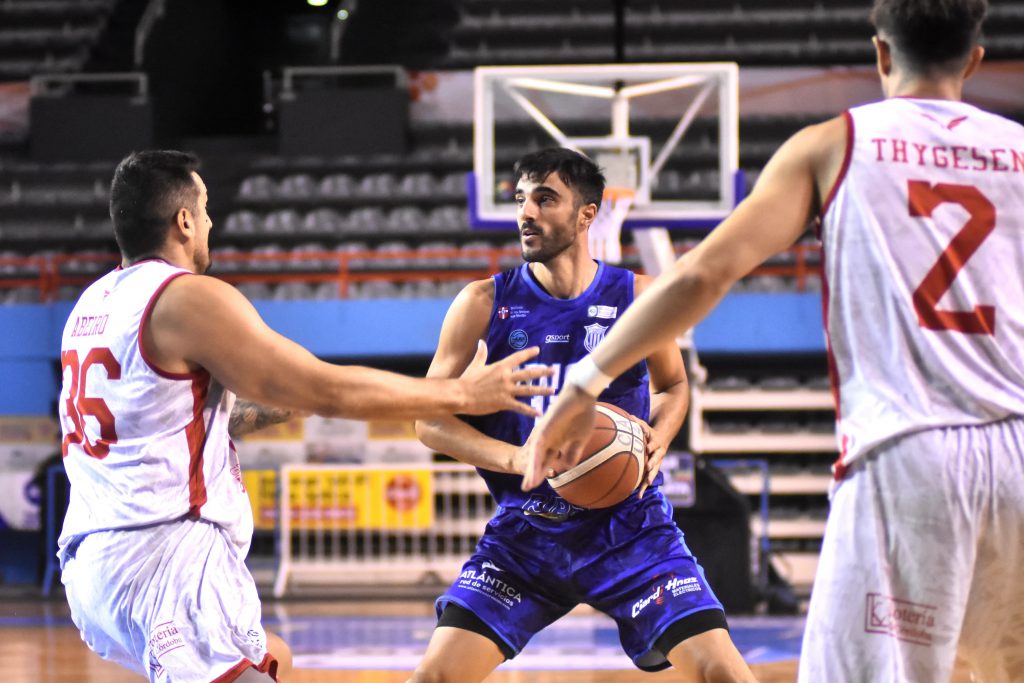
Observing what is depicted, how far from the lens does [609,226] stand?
8.46 meters

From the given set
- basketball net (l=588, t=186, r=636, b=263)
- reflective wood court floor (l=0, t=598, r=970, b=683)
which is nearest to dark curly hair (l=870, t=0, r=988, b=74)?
reflective wood court floor (l=0, t=598, r=970, b=683)

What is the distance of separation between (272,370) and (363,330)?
30.5ft

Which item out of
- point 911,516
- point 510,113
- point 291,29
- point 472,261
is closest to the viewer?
point 911,516

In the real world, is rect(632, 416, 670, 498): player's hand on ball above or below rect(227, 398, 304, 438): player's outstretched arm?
below

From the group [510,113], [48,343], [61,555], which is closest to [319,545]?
[48,343]

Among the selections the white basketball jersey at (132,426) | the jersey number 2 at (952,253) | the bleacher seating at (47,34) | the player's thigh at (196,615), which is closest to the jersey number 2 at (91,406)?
the white basketball jersey at (132,426)

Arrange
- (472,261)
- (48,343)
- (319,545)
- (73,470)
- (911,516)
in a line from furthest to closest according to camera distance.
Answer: (472,261), (48,343), (319,545), (73,470), (911,516)

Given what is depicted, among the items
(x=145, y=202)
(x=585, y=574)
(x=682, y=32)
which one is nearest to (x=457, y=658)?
(x=585, y=574)

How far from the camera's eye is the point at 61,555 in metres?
3.23

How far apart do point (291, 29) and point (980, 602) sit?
2132 centimetres

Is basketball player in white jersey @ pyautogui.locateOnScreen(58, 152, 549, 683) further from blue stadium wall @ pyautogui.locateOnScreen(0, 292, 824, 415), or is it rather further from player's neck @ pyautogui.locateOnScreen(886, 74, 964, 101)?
blue stadium wall @ pyautogui.locateOnScreen(0, 292, 824, 415)

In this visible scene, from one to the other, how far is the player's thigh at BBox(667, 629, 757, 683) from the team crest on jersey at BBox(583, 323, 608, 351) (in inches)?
41.5

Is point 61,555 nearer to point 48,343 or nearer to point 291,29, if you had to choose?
point 48,343

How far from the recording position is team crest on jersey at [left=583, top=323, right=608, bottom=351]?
4.27 meters
